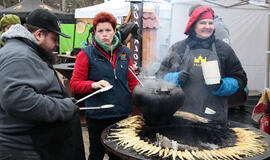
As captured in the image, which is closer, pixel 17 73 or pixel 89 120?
pixel 17 73

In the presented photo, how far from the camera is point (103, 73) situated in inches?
89.0

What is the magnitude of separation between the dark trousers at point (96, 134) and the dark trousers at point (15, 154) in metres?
0.86

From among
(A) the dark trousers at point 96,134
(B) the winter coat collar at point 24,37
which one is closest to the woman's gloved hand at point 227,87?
(A) the dark trousers at point 96,134

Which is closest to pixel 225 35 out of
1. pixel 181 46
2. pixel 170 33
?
pixel 170 33

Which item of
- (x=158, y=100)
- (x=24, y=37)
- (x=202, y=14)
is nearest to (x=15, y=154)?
(x=24, y=37)

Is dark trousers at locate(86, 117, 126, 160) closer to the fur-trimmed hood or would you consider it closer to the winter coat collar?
the winter coat collar

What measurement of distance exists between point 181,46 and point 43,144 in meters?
1.74

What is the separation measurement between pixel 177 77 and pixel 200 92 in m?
0.33

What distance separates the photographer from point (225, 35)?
15.5ft

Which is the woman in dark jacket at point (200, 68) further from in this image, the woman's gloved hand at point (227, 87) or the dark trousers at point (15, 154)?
the dark trousers at point (15, 154)

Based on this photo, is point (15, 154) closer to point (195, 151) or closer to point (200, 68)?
point (195, 151)

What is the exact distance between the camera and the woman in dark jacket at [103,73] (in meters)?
2.25

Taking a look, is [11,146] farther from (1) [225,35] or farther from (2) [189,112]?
(1) [225,35]

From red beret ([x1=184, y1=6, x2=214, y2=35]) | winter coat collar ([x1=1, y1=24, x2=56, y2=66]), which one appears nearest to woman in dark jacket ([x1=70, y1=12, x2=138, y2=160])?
winter coat collar ([x1=1, y1=24, x2=56, y2=66])
